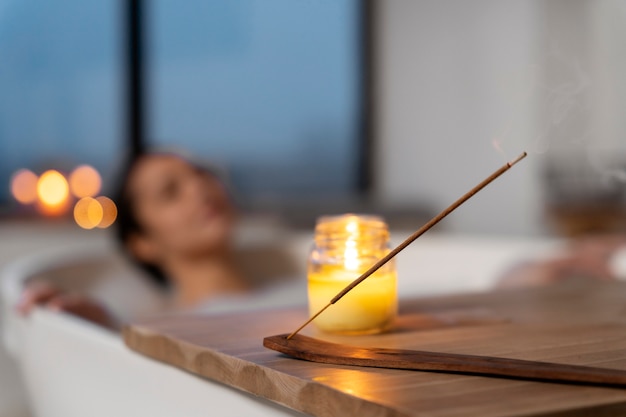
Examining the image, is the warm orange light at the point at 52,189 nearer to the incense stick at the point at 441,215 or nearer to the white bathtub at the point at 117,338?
the white bathtub at the point at 117,338

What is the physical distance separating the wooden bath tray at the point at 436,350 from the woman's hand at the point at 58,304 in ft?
1.87

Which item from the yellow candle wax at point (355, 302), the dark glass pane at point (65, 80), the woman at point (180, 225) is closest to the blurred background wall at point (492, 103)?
the dark glass pane at point (65, 80)

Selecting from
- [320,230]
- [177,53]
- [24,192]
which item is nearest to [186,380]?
[320,230]

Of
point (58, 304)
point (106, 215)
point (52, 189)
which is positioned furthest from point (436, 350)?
point (52, 189)

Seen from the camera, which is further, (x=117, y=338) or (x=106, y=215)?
(x=106, y=215)

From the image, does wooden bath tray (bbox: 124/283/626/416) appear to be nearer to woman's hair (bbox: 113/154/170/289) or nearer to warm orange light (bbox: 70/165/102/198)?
woman's hair (bbox: 113/154/170/289)

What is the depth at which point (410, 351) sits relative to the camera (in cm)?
70

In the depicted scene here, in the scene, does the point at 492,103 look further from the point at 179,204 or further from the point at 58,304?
the point at 58,304

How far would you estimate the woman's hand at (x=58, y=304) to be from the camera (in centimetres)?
145

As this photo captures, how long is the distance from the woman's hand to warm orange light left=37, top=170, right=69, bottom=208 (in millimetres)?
1739

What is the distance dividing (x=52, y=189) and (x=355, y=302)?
107 inches

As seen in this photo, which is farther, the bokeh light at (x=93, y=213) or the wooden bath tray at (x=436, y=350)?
the bokeh light at (x=93, y=213)

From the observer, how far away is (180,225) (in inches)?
86.3

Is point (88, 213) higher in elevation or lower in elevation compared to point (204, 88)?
lower
